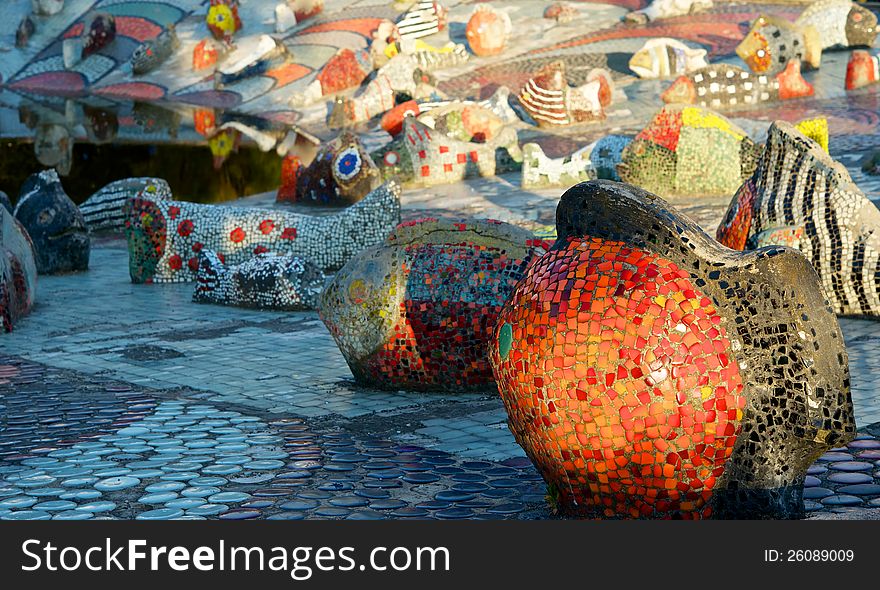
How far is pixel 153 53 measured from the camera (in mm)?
28266

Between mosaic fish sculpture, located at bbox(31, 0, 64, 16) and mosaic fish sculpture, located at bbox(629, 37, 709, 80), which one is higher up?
mosaic fish sculpture, located at bbox(31, 0, 64, 16)

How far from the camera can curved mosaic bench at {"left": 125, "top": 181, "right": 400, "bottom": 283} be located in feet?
36.8

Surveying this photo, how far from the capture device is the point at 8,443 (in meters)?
6.08

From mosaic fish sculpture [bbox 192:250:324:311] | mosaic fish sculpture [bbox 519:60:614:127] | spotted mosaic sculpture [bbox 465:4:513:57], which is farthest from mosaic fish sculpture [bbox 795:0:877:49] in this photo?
mosaic fish sculpture [bbox 192:250:324:311]

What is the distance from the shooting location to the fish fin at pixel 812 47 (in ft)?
68.1

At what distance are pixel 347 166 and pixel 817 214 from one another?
828 centimetres

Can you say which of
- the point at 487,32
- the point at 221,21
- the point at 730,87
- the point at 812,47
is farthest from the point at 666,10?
the point at 221,21

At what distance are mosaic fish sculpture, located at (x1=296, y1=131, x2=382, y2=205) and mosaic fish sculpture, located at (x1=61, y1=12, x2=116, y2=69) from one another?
1553cm

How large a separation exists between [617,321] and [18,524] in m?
1.98

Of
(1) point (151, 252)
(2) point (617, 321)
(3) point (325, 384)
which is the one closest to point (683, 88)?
(1) point (151, 252)

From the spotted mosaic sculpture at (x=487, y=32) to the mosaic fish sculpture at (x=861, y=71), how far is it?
699 centimetres

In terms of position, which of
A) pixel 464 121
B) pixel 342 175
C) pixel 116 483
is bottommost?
pixel 342 175

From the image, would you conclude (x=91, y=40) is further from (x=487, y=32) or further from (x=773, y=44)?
(x=773, y=44)

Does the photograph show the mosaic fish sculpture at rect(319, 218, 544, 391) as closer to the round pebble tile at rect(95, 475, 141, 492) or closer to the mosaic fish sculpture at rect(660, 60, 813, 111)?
the round pebble tile at rect(95, 475, 141, 492)
